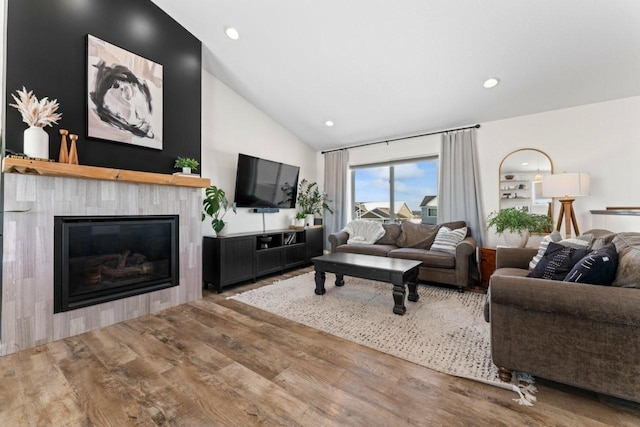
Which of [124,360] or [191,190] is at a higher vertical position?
[191,190]

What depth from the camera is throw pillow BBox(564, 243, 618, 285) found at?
146 centimetres

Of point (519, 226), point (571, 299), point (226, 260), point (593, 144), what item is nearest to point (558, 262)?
point (571, 299)

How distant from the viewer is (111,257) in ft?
8.41

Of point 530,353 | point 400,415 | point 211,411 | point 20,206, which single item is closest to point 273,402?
point 211,411

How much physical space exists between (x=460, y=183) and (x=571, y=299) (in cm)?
302

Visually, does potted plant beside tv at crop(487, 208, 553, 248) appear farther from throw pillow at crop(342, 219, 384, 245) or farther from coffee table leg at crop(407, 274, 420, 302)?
throw pillow at crop(342, 219, 384, 245)

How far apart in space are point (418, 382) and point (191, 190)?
112 inches

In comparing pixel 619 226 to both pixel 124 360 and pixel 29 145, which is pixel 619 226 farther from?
pixel 29 145

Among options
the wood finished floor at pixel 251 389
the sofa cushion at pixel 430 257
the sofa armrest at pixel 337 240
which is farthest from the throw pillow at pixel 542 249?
the sofa armrest at pixel 337 240

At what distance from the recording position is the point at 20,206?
202 centimetres

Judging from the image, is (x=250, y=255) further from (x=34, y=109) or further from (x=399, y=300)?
(x=34, y=109)

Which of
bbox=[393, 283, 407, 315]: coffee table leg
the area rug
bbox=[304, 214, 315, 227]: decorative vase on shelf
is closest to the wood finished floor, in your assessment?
the area rug

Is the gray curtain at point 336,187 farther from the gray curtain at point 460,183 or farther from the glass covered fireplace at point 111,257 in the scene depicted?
the glass covered fireplace at point 111,257

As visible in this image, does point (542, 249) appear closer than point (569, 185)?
Yes
